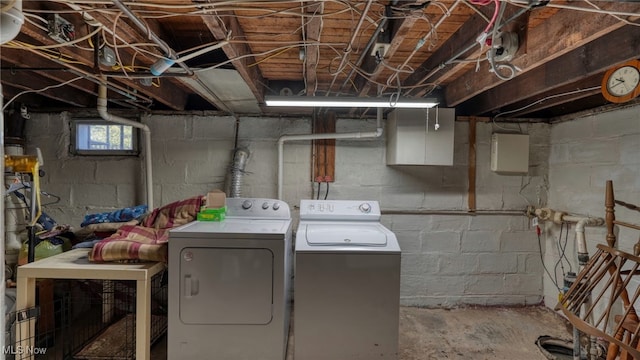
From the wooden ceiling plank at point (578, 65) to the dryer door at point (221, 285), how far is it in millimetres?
2183

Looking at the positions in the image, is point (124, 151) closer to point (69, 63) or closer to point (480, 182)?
point (69, 63)

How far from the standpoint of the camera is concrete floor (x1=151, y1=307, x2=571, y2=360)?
8.09 ft

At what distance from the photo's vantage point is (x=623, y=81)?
1899 millimetres

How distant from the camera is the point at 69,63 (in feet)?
6.24

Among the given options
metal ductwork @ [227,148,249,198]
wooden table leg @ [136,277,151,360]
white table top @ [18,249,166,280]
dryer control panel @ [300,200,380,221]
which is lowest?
wooden table leg @ [136,277,151,360]

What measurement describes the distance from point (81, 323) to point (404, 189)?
3201 mm

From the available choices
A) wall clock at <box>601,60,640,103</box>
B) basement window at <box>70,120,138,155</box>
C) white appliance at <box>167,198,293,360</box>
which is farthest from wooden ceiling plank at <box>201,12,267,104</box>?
wall clock at <box>601,60,640,103</box>

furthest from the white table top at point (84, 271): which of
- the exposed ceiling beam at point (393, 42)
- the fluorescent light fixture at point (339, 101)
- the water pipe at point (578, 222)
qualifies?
the water pipe at point (578, 222)

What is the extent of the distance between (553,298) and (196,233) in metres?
3.43

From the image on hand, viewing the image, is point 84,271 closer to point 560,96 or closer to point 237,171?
point 237,171

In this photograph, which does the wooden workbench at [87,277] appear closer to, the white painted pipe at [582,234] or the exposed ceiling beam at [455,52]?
the exposed ceiling beam at [455,52]

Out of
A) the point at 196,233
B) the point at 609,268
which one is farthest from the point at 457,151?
the point at 196,233

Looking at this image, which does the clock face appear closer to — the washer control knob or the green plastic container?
the washer control knob

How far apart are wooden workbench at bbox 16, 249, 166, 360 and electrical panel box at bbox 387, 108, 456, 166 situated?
86.8 inches
